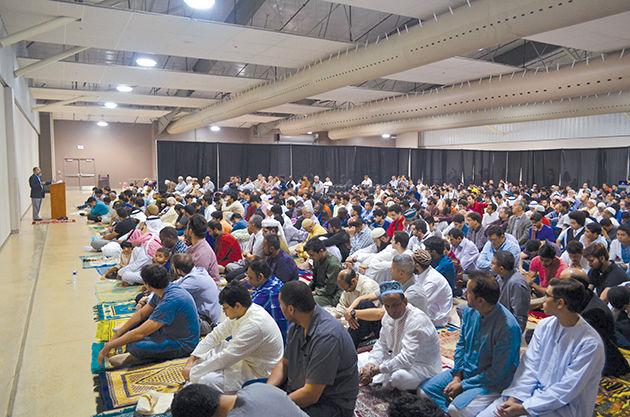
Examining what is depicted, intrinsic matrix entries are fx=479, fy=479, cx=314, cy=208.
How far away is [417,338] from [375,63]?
6190mm

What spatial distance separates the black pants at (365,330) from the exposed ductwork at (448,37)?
4.04 m

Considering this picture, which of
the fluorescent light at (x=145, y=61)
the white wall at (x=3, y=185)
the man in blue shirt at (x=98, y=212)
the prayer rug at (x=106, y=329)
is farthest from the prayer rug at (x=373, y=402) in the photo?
the man in blue shirt at (x=98, y=212)

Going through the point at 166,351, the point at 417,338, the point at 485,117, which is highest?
the point at 485,117

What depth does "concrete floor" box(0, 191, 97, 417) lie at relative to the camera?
122 inches

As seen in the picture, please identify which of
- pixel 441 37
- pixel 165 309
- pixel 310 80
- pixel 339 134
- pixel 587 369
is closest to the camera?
pixel 587 369

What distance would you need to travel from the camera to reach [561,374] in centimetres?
242

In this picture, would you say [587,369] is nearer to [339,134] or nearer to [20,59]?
[20,59]

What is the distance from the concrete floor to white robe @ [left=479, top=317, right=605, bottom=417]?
2567mm

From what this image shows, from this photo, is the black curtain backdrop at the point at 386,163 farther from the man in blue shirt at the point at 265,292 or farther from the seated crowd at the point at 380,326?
the man in blue shirt at the point at 265,292

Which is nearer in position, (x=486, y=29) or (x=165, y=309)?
(x=165, y=309)

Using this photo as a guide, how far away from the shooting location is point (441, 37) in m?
6.87

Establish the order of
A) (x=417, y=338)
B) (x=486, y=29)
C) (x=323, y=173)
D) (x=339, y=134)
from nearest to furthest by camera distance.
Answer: (x=417, y=338), (x=486, y=29), (x=323, y=173), (x=339, y=134)

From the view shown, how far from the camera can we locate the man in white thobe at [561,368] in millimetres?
2338

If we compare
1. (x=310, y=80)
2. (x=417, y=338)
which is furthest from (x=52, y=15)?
(x=417, y=338)
